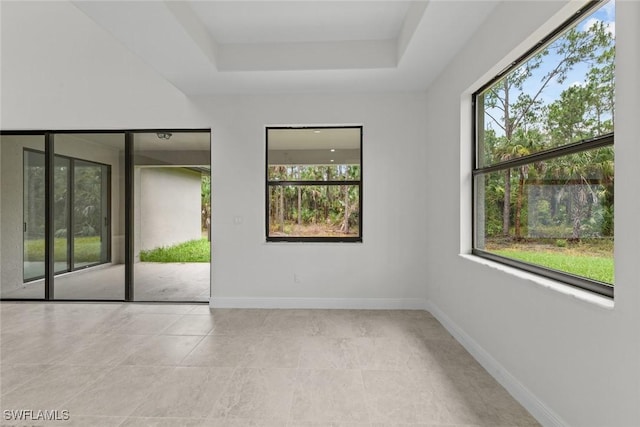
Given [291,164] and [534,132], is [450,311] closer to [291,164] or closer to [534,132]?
[534,132]

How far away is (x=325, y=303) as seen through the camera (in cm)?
395

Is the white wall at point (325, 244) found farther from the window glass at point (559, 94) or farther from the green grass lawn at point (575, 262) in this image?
the green grass lawn at point (575, 262)

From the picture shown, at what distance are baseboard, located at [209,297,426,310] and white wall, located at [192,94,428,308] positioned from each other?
0.04 ft

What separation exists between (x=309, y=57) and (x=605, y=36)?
2.39m

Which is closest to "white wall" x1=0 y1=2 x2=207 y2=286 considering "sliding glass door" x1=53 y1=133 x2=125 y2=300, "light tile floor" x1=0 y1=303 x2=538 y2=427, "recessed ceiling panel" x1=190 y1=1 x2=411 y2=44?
"sliding glass door" x1=53 y1=133 x2=125 y2=300

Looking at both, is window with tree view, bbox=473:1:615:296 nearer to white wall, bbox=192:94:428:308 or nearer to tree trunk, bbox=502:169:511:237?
tree trunk, bbox=502:169:511:237

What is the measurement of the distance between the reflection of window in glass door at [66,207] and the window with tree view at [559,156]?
4555mm

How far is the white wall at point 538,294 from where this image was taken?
4.37 feet

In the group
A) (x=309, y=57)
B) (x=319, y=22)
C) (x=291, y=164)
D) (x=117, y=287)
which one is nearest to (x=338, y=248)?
(x=291, y=164)

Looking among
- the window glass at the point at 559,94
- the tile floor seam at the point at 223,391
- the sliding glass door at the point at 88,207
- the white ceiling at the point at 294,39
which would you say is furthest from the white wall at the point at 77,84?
the window glass at the point at 559,94

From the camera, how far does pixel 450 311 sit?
3201mm

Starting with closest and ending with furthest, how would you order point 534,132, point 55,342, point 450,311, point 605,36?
point 605,36, point 534,132, point 55,342, point 450,311

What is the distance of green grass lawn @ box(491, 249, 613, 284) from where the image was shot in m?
1.58

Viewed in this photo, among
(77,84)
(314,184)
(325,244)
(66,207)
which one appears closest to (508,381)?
(325,244)
